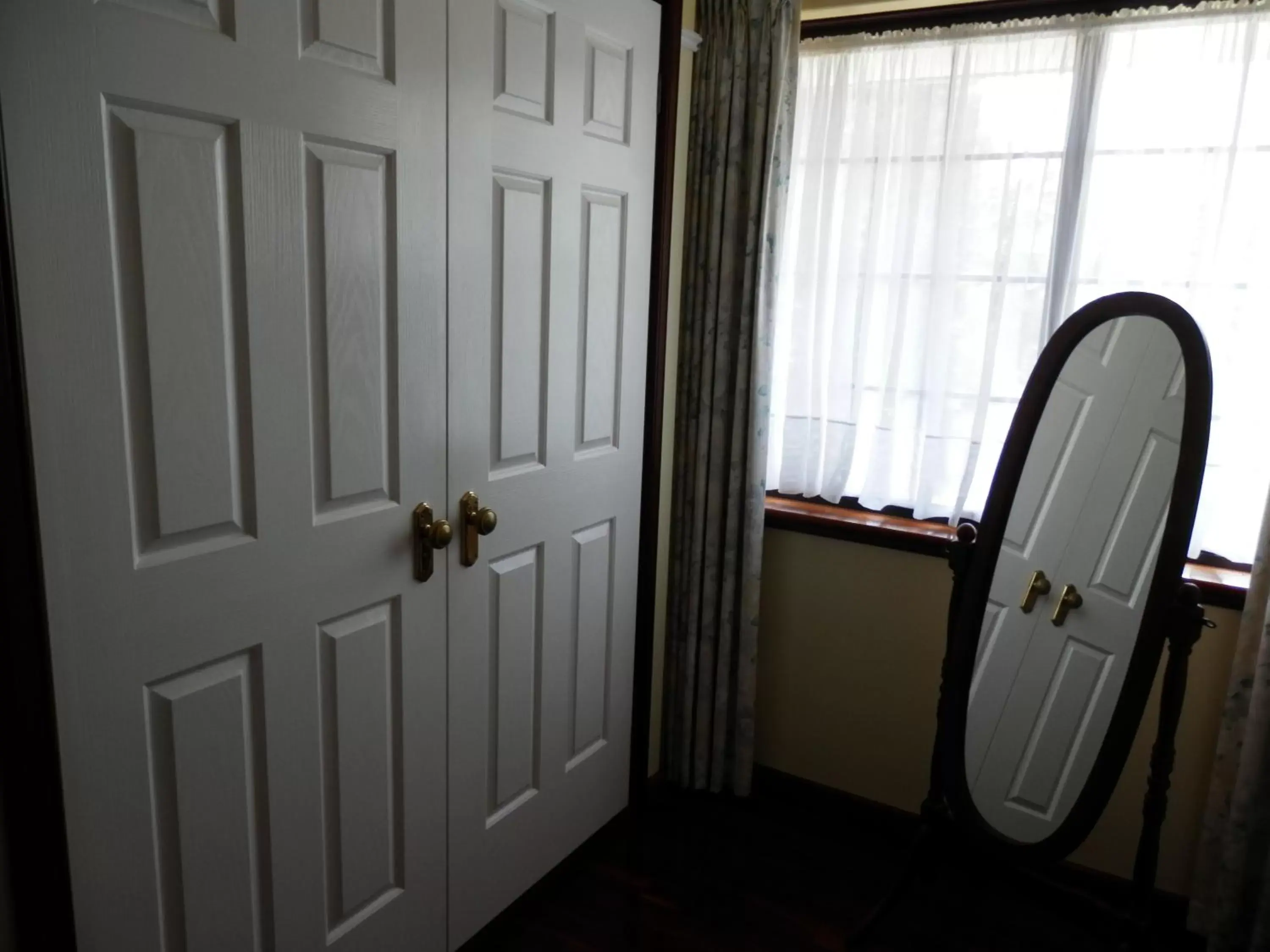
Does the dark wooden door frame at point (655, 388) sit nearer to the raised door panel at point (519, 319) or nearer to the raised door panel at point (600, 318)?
the raised door panel at point (600, 318)

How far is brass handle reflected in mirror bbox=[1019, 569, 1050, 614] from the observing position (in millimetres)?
1824

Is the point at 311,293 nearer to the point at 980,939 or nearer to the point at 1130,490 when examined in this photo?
the point at 1130,490

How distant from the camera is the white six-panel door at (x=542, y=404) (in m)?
1.62

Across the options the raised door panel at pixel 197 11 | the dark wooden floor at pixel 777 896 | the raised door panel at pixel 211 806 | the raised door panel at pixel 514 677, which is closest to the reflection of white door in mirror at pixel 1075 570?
the dark wooden floor at pixel 777 896

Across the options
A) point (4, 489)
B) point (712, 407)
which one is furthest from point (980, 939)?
point (4, 489)

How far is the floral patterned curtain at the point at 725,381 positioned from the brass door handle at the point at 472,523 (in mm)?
808

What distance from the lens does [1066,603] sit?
179 centimetres

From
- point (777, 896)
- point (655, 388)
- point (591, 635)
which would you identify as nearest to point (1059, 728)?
point (777, 896)

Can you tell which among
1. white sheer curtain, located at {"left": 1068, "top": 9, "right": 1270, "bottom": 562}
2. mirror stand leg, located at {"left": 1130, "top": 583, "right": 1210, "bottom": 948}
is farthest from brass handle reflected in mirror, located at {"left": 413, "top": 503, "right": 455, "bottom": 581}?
white sheer curtain, located at {"left": 1068, "top": 9, "right": 1270, "bottom": 562}

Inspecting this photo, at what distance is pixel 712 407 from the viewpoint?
7.60 feet

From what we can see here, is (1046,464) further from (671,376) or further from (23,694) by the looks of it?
(23,694)

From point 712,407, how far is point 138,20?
4.96 feet

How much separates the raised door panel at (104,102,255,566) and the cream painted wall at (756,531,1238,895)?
1537 mm

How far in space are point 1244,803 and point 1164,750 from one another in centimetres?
36
